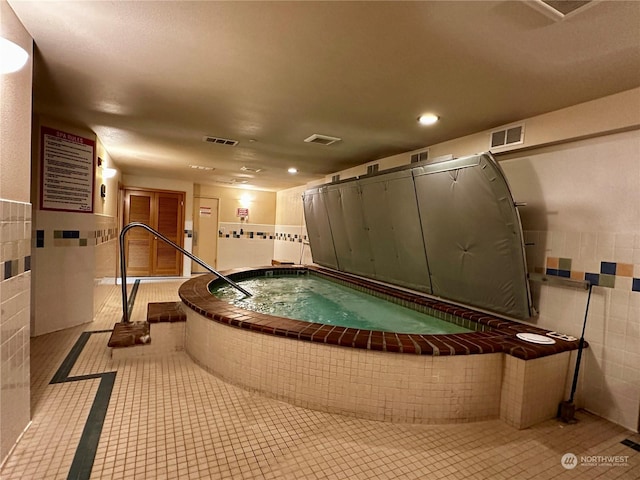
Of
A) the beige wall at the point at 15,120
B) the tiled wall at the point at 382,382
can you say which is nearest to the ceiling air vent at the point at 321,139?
the tiled wall at the point at 382,382

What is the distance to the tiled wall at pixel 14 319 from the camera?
1539 millimetres

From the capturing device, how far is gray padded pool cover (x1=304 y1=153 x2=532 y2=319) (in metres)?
2.56

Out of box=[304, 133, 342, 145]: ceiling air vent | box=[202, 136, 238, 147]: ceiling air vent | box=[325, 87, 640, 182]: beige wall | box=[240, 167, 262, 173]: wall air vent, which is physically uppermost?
box=[304, 133, 342, 145]: ceiling air vent

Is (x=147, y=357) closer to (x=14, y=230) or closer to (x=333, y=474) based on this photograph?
(x=14, y=230)

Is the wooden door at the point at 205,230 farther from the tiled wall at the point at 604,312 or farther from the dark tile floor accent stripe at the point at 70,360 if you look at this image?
the tiled wall at the point at 604,312

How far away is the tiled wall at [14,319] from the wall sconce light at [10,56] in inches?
24.8

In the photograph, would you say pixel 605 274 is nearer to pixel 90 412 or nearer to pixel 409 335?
pixel 409 335

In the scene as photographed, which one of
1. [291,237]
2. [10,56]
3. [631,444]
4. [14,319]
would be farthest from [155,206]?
[631,444]

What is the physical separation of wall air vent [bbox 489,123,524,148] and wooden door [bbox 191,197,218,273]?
22.3ft

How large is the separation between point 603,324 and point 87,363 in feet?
13.2

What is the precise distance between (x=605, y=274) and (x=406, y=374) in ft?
5.25

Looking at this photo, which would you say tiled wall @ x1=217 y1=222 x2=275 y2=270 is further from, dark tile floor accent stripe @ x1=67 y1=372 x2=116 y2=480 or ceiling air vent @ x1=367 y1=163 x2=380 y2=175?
dark tile floor accent stripe @ x1=67 y1=372 x2=116 y2=480

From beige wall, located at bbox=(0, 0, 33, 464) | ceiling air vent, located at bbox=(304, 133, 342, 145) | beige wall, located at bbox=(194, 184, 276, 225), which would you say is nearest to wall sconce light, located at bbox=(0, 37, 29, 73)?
beige wall, located at bbox=(0, 0, 33, 464)

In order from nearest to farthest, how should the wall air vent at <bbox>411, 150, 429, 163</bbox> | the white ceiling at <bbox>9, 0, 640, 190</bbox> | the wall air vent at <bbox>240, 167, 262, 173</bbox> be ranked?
1. the white ceiling at <bbox>9, 0, 640, 190</bbox>
2. the wall air vent at <bbox>411, 150, 429, 163</bbox>
3. the wall air vent at <bbox>240, 167, 262, 173</bbox>
